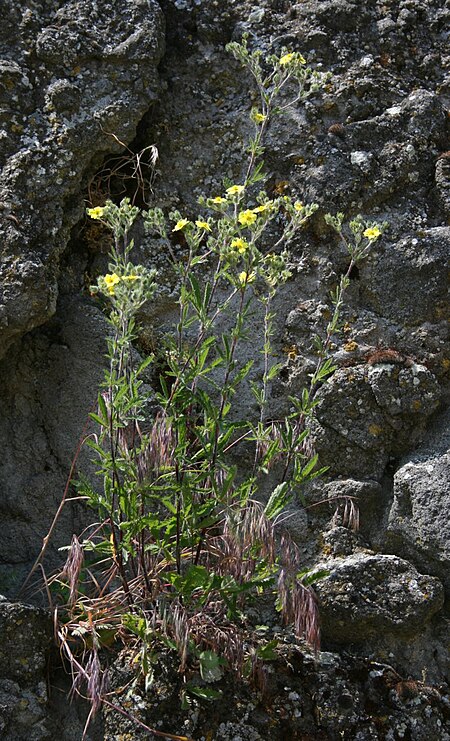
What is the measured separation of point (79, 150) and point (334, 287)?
131cm

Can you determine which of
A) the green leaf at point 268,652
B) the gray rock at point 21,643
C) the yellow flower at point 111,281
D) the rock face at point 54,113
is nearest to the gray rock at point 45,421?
the rock face at point 54,113

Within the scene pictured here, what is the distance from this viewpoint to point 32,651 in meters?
3.03

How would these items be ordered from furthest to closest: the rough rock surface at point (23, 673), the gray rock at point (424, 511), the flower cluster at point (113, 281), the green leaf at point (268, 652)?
the gray rock at point (424, 511)
the green leaf at point (268, 652)
the rough rock surface at point (23, 673)
the flower cluster at point (113, 281)

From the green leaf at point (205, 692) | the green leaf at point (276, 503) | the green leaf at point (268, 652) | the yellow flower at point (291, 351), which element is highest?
the yellow flower at point (291, 351)

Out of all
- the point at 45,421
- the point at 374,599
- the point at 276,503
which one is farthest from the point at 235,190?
the point at 374,599

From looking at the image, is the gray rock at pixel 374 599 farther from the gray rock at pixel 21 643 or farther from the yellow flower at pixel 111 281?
the yellow flower at pixel 111 281

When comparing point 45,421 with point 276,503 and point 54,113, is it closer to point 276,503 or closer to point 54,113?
point 276,503

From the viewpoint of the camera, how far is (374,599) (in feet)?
10.7

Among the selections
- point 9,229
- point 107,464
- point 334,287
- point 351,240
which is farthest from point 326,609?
point 9,229

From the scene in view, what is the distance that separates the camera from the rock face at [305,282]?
3.18 m

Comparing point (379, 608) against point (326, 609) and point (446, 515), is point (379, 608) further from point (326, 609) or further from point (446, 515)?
point (446, 515)

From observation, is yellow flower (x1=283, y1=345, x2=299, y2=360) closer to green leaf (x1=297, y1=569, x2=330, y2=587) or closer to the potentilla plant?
the potentilla plant

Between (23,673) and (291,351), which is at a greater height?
(291,351)

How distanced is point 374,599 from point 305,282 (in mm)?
1462
